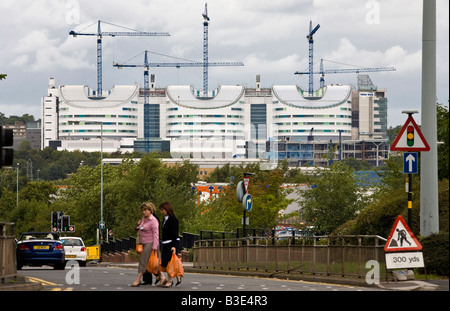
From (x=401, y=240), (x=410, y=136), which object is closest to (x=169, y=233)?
(x=401, y=240)

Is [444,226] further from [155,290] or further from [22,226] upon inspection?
[22,226]

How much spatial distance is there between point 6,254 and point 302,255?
861cm

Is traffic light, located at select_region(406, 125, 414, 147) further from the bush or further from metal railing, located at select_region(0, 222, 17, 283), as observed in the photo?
metal railing, located at select_region(0, 222, 17, 283)

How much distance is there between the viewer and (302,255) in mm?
23812

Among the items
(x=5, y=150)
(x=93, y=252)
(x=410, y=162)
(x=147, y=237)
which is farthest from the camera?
(x=93, y=252)

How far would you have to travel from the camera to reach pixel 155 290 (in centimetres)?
1769

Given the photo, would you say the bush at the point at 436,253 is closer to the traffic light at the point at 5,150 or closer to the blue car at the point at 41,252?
the traffic light at the point at 5,150

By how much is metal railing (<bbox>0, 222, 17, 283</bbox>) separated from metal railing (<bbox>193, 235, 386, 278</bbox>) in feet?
22.7

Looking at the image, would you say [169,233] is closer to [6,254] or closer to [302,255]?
[6,254]

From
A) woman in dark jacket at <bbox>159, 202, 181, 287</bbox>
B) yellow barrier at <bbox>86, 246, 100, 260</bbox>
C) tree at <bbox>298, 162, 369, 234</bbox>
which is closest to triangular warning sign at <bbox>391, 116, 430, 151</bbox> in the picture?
woman in dark jacket at <bbox>159, 202, 181, 287</bbox>

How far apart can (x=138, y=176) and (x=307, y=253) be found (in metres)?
57.0

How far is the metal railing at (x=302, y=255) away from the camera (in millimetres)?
20344

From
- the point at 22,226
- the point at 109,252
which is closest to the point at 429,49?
the point at 109,252
